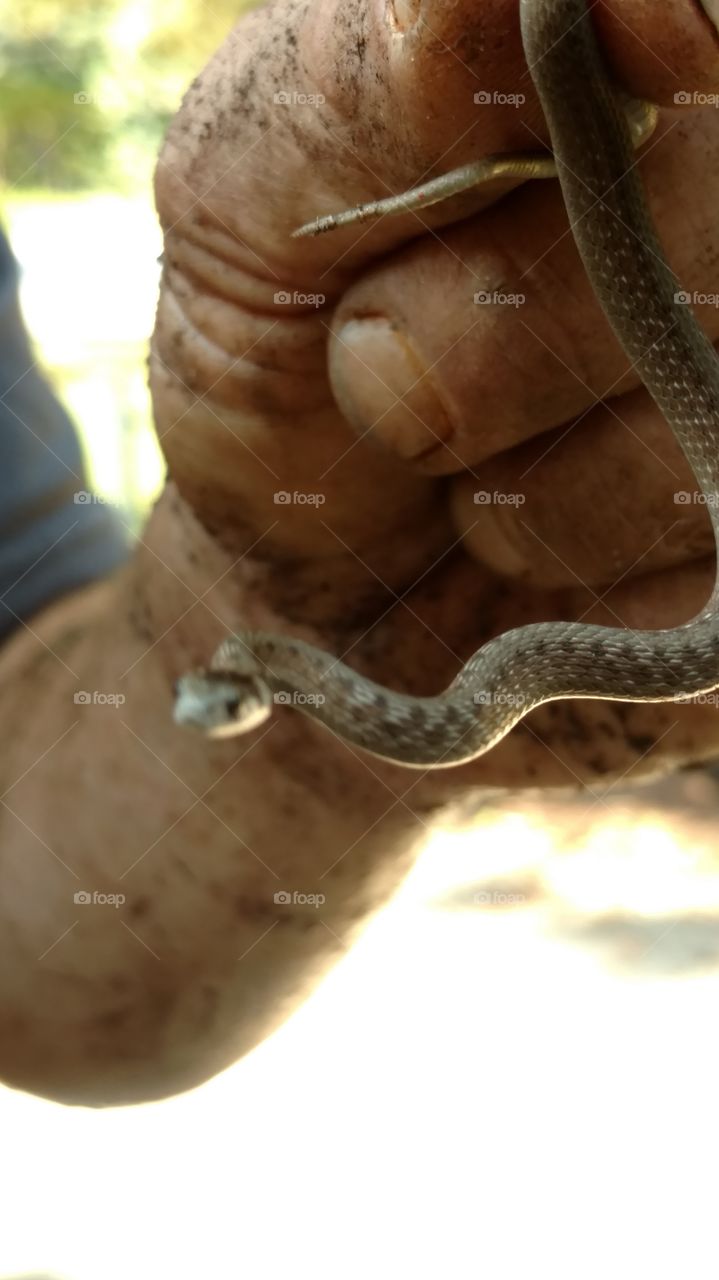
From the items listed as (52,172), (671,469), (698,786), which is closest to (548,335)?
(671,469)

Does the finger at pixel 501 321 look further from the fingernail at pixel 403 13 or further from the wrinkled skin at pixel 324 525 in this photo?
the fingernail at pixel 403 13

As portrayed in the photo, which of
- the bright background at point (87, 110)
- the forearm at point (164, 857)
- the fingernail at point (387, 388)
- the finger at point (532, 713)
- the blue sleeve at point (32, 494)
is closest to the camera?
the fingernail at point (387, 388)

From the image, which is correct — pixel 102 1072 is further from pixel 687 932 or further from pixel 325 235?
pixel 687 932

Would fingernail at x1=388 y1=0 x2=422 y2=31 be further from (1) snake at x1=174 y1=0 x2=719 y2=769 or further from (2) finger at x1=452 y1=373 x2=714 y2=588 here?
(2) finger at x1=452 y1=373 x2=714 y2=588

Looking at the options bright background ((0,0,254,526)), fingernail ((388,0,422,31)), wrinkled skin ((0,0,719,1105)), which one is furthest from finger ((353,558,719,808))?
bright background ((0,0,254,526))

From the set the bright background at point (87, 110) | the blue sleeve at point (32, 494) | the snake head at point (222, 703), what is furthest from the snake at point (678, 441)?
the bright background at point (87, 110)

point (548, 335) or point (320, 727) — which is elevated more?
point (548, 335)
